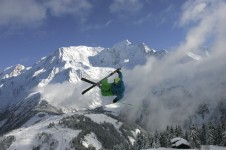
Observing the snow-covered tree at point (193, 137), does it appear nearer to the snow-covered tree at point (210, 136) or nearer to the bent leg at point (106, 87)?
the snow-covered tree at point (210, 136)

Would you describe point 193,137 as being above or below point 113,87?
below

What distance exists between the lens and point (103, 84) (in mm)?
40844

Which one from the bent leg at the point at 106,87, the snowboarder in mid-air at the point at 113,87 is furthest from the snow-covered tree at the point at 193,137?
the bent leg at the point at 106,87

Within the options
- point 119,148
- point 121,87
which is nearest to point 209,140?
point 119,148

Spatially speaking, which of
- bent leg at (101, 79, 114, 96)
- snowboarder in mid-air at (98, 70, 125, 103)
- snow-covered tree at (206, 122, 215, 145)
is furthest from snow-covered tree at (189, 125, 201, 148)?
bent leg at (101, 79, 114, 96)

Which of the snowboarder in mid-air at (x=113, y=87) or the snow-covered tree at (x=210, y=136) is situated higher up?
the snowboarder in mid-air at (x=113, y=87)

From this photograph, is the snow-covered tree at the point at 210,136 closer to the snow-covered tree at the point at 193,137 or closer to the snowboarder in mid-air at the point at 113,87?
the snow-covered tree at the point at 193,137

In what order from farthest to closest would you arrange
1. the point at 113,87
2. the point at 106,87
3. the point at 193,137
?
the point at 193,137
the point at 113,87
the point at 106,87

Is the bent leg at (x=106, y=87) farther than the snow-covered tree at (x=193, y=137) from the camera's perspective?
No

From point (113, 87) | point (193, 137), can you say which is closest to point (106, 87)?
point (113, 87)

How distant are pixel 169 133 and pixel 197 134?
10981mm

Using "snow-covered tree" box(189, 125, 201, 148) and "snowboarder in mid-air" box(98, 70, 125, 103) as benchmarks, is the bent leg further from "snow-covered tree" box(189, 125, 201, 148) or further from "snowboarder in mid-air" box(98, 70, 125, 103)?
"snow-covered tree" box(189, 125, 201, 148)

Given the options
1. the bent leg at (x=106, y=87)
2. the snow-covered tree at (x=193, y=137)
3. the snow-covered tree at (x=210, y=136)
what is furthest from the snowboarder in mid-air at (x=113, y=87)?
the snow-covered tree at (x=210, y=136)

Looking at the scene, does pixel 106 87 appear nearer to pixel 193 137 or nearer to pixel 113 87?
pixel 113 87
